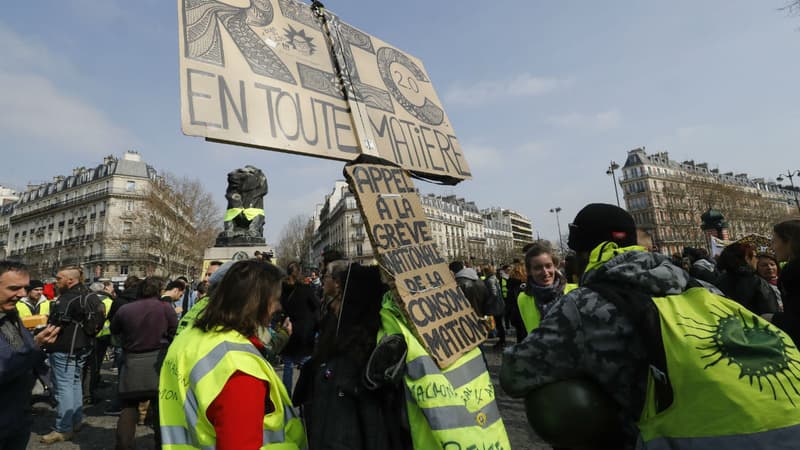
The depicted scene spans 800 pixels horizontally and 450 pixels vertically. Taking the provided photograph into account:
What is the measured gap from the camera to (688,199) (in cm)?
5466

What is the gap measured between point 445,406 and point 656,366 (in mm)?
892

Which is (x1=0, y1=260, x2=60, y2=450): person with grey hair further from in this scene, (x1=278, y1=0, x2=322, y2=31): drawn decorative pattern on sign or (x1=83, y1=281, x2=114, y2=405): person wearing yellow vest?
(x1=83, y1=281, x2=114, y2=405): person wearing yellow vest

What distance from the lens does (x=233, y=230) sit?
11188 mm

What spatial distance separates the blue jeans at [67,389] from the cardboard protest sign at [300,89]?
207 inches

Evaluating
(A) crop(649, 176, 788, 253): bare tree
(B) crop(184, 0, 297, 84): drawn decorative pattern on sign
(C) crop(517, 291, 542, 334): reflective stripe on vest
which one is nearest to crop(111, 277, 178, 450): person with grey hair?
(B) crop(184, 0, 297, 84): drawn decorative pattern on sign

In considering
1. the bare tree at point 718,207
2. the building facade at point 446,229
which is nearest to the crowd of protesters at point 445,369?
the bare tree at point 718,207

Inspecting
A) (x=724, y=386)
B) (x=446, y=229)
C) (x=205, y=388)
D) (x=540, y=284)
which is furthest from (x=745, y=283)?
(x=446, y=229)

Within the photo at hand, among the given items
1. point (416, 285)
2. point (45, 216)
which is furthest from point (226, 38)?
point (45, 216)

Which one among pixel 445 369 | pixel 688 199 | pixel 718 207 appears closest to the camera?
pixel 445 369

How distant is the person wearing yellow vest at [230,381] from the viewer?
165 centimetres

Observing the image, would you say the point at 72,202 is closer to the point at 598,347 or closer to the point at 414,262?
the point at 414,262

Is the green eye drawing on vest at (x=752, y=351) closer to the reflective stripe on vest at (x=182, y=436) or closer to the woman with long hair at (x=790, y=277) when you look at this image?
the reflective stripe on vest at (x=182, y=436)

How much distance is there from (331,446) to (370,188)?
50.1 inches

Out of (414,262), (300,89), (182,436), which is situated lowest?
(182,436)
